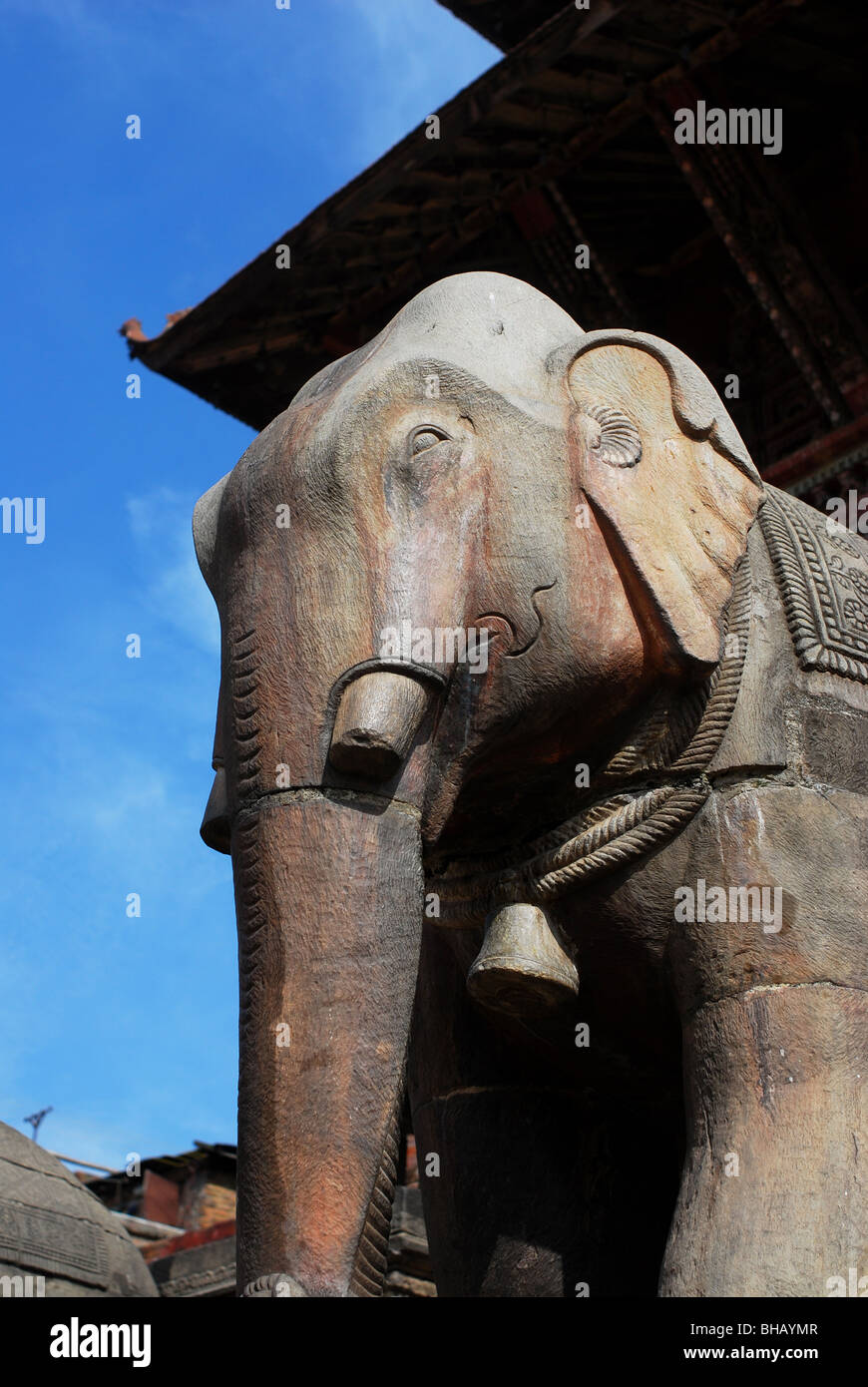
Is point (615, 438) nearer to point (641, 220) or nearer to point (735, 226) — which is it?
point (735, 226)

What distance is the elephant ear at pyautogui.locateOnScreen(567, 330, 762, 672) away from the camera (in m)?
2.22

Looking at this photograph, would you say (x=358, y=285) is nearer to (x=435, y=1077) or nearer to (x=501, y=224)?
(x=501, y=224)

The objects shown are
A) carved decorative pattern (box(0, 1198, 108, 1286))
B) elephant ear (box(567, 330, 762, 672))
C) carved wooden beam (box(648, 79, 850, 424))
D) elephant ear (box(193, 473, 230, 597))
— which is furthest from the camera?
carved wooden beam (box(648, 79, 850, 424))

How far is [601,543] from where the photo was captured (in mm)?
2242

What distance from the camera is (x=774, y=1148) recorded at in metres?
2.06

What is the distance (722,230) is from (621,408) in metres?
4.44

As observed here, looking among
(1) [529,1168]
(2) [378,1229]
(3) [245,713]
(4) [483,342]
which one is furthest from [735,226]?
(2) [378,1229]

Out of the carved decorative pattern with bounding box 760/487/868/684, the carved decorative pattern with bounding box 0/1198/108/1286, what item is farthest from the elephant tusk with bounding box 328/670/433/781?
the carved decorative pattern with bounding box 0/1198/108/1286

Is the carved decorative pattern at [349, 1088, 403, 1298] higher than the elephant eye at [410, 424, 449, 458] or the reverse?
the reverse

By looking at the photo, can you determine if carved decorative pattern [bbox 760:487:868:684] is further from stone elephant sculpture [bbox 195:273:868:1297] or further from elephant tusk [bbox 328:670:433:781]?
elephant tusk [bbox 328:670:433:781]

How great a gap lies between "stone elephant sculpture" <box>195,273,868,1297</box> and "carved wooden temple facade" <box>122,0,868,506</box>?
394cm

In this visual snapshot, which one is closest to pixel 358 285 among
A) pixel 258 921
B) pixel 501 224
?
pixel 501 224

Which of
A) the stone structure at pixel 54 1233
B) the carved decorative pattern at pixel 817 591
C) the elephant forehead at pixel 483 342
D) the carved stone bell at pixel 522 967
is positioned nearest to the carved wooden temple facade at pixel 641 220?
the stone structure at pixel 54 1233

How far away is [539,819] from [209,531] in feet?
1.99
